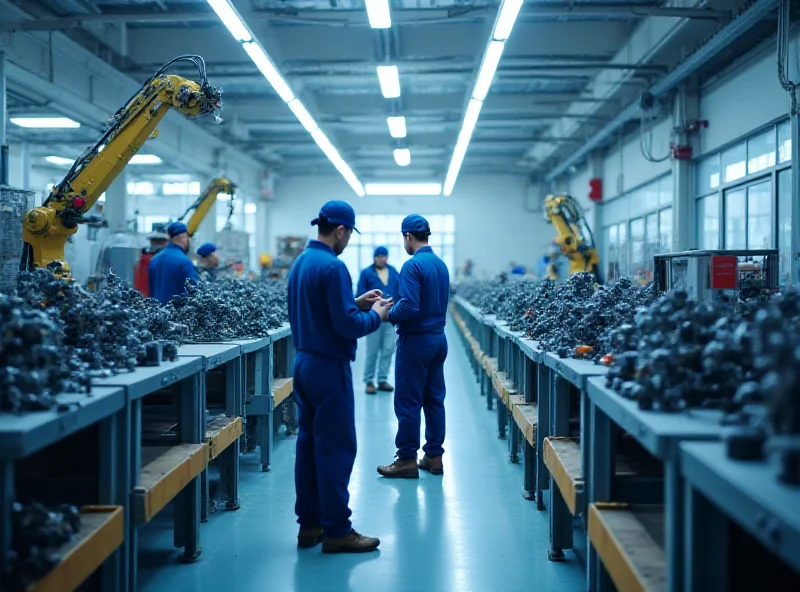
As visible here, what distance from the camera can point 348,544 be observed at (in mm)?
3395

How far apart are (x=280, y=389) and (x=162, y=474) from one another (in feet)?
7.99

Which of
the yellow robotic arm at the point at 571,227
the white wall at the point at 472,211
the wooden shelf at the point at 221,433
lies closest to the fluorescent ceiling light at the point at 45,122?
the yellow robotic arm at the point at 571,227

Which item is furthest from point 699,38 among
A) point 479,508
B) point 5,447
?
point 5,447

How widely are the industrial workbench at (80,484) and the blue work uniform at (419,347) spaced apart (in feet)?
7.01

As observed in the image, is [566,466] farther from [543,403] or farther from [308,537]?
[308,537]

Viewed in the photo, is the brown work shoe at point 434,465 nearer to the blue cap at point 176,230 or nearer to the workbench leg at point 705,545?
→ the blue cap at point 176,230

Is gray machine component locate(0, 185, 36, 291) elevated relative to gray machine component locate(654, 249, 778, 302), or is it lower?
elevated

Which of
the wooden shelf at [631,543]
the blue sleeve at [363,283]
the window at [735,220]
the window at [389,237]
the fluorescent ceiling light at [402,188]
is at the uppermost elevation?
the fluorescent ceiling light at [402,188]

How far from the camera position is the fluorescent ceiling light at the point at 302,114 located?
355 inches

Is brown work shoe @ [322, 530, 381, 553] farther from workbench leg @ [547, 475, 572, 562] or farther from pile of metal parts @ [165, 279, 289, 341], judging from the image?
pile of metal parts @ [165, 279, 289, 341]

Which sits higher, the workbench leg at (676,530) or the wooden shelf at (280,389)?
the workbench leg at (676,530)

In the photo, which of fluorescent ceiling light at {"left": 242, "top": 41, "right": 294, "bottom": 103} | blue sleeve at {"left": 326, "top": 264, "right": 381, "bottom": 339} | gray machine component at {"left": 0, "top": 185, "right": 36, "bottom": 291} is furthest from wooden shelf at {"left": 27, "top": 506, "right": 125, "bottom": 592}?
fluorescent ceiling light at {"left": 242, "top": 41, "right": 294, "bottom": 103}

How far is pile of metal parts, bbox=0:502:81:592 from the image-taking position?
1.75 metres

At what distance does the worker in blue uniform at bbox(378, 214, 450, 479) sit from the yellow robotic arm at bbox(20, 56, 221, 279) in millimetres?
2053
